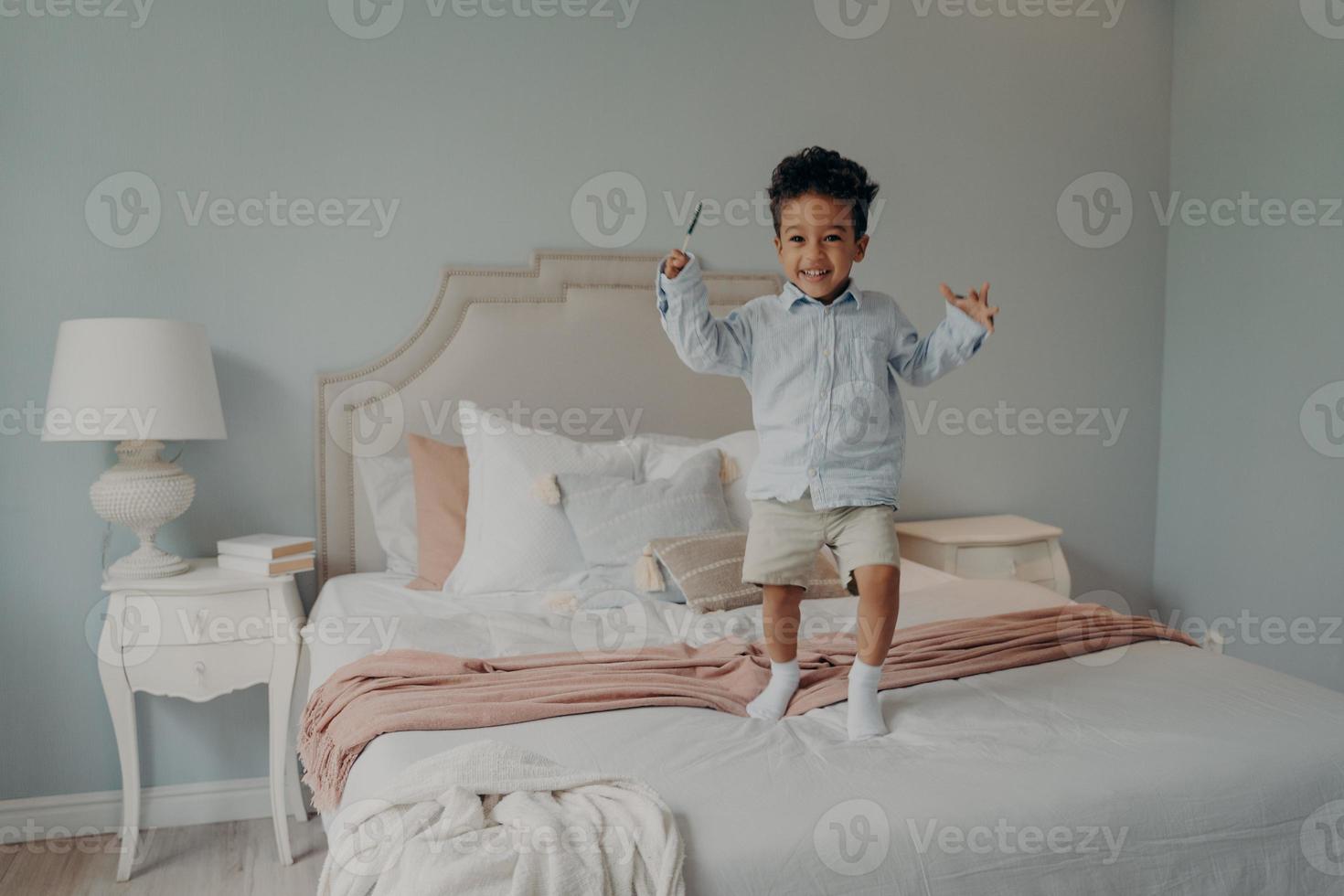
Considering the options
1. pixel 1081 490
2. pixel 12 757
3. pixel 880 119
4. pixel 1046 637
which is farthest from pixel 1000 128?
pixel 12 757

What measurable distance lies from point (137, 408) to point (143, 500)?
0.74 ft

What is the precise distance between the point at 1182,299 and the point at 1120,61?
0.82 m

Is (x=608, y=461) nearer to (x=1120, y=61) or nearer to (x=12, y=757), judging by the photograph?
(x=12, y=757)

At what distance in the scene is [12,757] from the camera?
2668mm

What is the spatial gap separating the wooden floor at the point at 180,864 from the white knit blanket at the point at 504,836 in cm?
133
